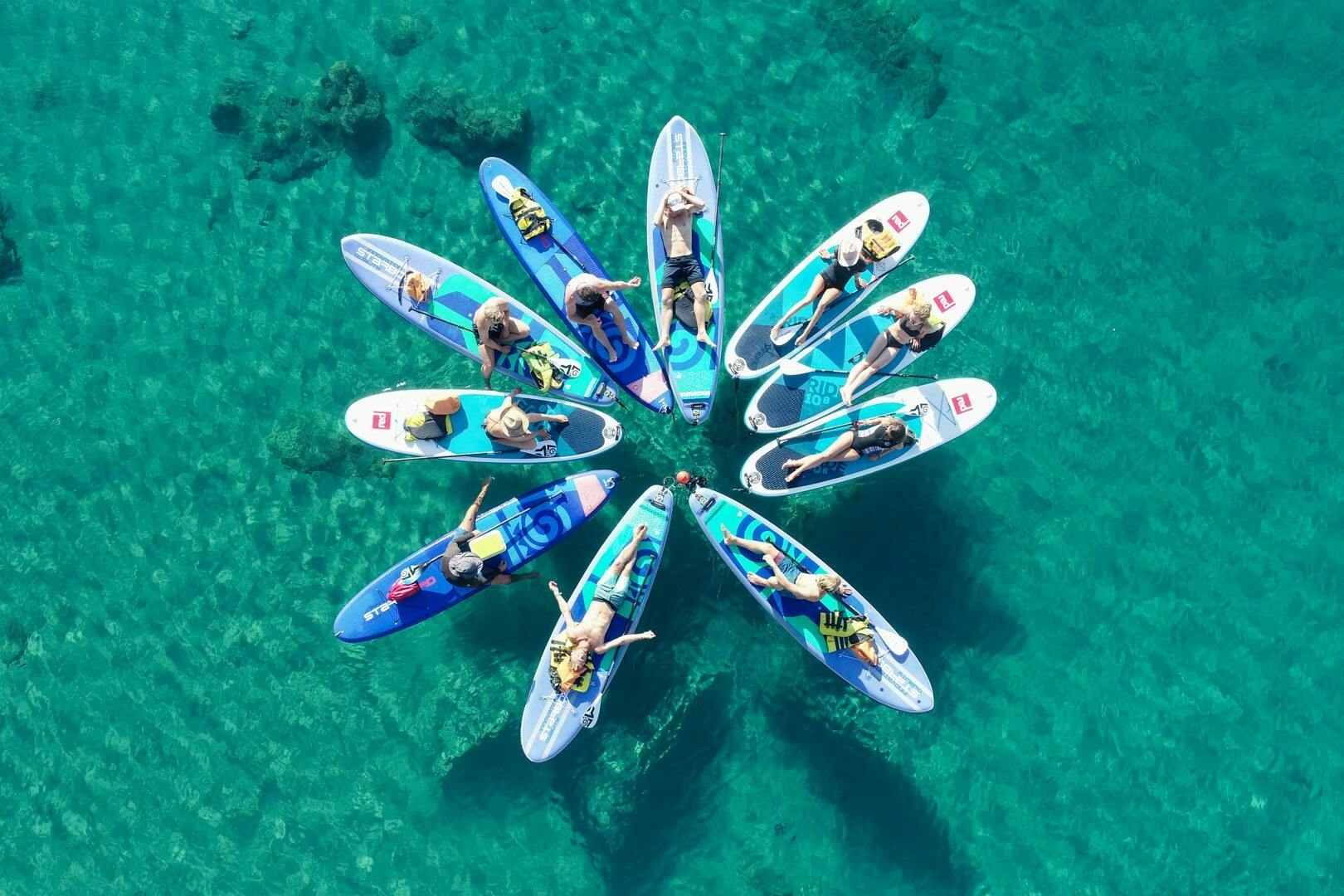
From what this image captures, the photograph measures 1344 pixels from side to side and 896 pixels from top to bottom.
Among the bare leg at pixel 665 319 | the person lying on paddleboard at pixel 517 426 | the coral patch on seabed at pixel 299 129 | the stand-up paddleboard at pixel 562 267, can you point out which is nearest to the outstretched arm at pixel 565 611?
the person lying on paddleboard at pixel 517 426

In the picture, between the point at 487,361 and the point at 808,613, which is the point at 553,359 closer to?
the point at 487,361

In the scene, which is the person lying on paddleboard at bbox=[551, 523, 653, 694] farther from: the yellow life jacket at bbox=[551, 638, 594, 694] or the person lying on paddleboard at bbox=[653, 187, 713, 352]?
the person lying on paddleboard at bbox=[653, 187, 713, 352]

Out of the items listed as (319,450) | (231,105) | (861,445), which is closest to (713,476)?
(861,445)

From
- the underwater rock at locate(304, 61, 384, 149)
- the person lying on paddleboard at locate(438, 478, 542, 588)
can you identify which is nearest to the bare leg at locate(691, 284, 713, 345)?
the person lying on paddleboard at locate(438, 478, 542, 588)

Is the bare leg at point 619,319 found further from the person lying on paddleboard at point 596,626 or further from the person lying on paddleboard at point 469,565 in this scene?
the person lying on paddleboard at point 469,565

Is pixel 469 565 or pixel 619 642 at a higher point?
pixel 469 565

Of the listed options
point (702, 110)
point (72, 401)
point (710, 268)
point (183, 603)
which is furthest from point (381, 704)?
point (702, 110)
